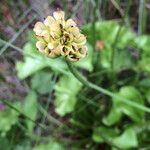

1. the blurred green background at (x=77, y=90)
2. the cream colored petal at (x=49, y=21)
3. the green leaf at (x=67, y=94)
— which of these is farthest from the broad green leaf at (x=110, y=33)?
the cream colored petal at (x=49, y=21)

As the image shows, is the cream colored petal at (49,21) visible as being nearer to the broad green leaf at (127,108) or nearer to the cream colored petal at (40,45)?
the cream colored petal at (40,45)

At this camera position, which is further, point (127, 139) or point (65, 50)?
point (127, 139)

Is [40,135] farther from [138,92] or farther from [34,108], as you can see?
[138,92]

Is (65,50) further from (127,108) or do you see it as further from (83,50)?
(127,108)

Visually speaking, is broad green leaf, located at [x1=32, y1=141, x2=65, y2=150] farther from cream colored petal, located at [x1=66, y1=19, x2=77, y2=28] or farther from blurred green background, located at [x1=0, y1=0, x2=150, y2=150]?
cream colored petal, located at [x1=66, y1=19, x2=77, y2=28]

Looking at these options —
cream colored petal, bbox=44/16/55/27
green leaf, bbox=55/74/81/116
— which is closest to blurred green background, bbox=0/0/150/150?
green leaf, bbox=55/74/81/116

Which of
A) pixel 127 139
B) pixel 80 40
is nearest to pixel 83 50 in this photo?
pixel 80 40

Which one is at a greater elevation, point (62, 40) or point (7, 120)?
point (62, 40)
